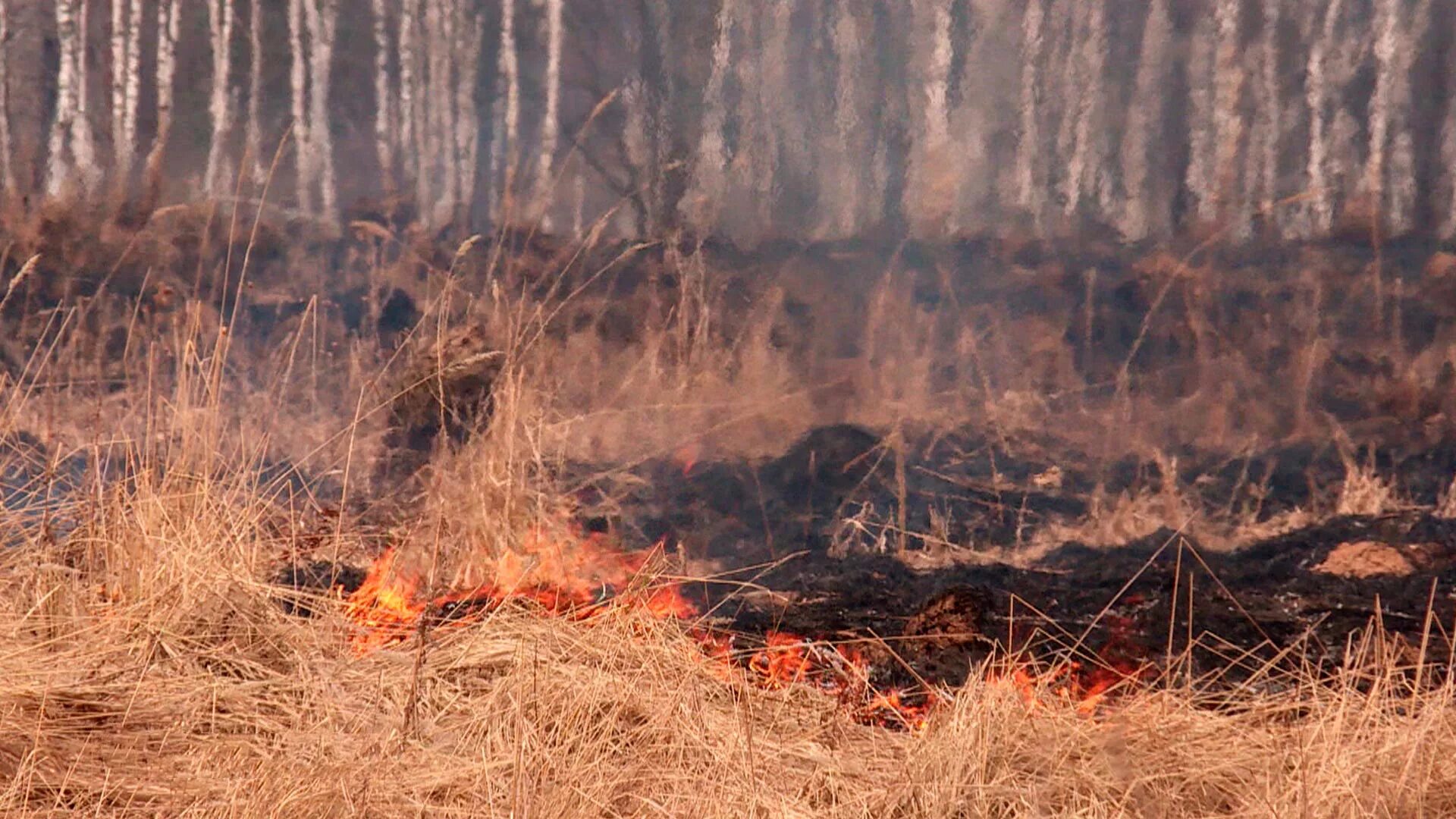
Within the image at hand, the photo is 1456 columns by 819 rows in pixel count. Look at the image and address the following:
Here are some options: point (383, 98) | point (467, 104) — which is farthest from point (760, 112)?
point (383, 98)

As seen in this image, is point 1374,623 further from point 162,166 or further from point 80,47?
point 80,47

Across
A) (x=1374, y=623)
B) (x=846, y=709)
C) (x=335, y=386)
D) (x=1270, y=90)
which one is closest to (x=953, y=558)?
(x=846, y=709)

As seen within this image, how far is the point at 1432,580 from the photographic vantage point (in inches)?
121

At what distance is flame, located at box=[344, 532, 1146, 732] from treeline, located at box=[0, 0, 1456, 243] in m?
0.81

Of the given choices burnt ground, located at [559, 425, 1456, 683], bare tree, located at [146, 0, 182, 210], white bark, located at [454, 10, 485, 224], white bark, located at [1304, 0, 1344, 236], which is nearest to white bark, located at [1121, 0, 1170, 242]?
white bark, located at [1304, 0, 1344, 236]

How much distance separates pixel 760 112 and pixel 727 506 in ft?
3.04

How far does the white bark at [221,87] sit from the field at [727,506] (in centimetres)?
17

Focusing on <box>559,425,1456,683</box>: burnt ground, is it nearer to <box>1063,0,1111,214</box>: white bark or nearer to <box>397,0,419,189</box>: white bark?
<box>1063,0,1111,214</box>: white bark

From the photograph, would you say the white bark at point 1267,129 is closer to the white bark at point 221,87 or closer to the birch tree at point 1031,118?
the birch tree at point 1031,118

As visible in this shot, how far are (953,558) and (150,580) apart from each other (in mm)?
1709

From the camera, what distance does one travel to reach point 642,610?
9.91ft

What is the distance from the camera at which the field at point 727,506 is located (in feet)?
8.66

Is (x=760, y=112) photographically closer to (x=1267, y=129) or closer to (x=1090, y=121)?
(x=1090, y=121)

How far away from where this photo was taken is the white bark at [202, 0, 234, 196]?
383cm
